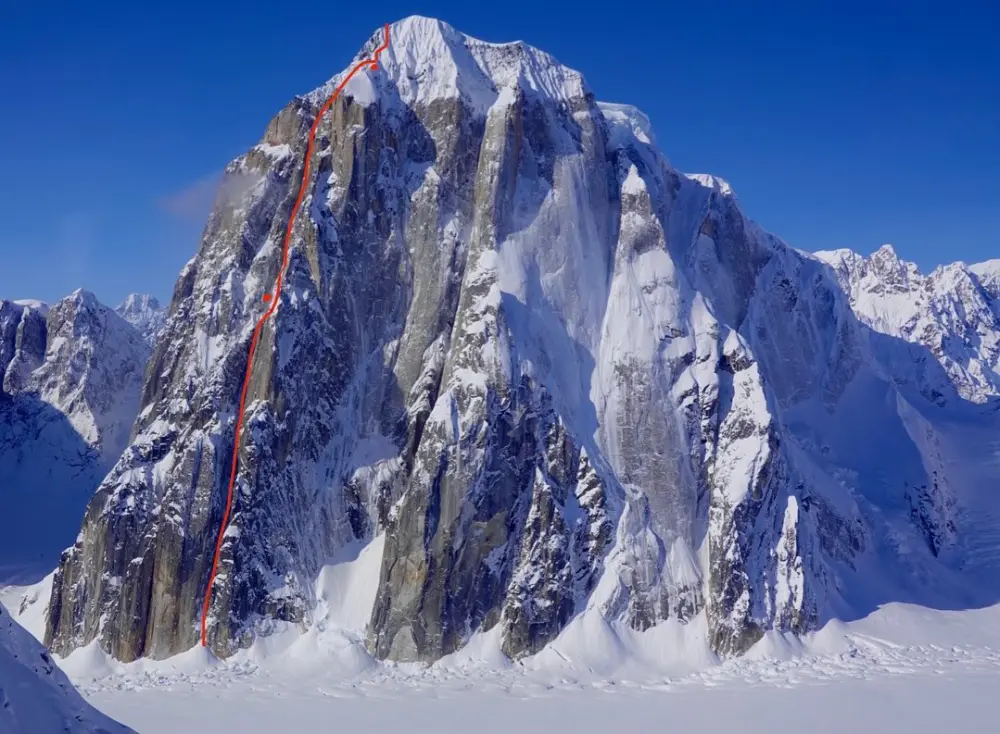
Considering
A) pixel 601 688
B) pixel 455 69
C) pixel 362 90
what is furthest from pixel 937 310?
pixel 601 688

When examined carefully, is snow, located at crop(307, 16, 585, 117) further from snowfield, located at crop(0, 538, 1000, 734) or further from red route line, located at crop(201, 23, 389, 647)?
snowfield, located at crop(0, 538, 1000, 734)

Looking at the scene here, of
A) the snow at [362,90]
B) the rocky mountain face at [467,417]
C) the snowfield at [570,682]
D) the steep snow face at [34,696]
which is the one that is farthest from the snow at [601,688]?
the snow at [362,90]

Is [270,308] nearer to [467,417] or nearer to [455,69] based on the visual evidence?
[467,417]

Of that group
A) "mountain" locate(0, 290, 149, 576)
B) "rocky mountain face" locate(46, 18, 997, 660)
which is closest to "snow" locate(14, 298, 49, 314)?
"mountain" locate(0, 290, 149, 576)

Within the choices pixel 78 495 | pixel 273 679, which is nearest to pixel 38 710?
pixel 273 679

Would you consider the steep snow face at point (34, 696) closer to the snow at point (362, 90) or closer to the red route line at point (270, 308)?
the red route line at point (270, 308)

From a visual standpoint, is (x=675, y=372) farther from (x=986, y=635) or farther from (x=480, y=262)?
(x=986, y=635)
